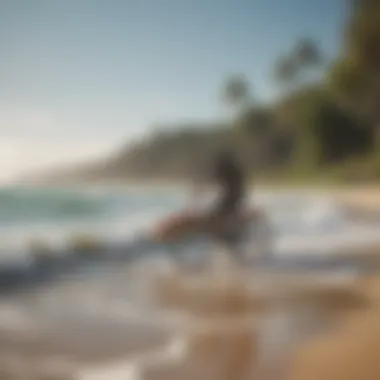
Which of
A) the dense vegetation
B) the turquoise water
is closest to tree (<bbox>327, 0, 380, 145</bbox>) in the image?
the dense vegetation

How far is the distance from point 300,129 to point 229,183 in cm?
17

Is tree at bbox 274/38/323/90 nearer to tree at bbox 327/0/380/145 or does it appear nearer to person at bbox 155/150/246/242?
tree at bbox 327/0/380/145

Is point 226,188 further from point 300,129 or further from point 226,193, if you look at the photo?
point 300,129

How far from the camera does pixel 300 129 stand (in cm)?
126

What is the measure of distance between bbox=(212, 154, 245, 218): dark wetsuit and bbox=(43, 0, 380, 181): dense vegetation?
2 cm

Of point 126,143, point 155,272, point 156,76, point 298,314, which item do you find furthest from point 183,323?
point 156,76

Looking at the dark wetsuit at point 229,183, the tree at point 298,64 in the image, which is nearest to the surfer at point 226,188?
the dark wetsuit at point 229,183

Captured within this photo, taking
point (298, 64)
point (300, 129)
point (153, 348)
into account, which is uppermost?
point (298, 64)

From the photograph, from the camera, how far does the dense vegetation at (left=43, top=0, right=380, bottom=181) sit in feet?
4.11

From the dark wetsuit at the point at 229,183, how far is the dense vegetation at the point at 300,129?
24 mm

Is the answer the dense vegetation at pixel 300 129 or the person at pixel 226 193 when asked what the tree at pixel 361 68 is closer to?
the dense vegetation at pixel 300 129

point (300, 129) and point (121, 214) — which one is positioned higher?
point (300, 129)

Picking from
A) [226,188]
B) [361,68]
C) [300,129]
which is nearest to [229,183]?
[226,188]

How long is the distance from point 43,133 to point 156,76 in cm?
25
